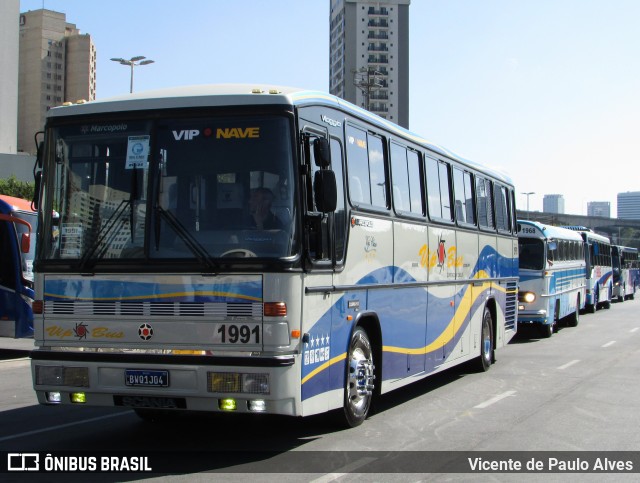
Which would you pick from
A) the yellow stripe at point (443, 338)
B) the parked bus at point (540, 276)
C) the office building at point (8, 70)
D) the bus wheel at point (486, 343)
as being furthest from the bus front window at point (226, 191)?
the office building at point (8, 70)

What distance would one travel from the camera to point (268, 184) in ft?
24.6

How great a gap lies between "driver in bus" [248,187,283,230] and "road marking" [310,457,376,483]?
7.08 ft

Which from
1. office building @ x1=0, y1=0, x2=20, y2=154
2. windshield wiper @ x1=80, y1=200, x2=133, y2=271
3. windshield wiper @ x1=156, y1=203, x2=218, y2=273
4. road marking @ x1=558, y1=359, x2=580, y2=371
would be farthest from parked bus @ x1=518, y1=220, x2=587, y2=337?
office building @ x1=0, y1=0, x2=20, y2=154

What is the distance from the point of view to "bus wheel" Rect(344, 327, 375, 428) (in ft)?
28.9

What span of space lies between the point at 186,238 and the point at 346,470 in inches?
96.5

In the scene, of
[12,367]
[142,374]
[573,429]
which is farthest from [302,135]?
[12,367]

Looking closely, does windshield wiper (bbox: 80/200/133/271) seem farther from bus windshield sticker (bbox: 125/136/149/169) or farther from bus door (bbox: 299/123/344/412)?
bus door (bbox: 299/123/344/412)

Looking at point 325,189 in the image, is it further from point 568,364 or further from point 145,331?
point 568,364

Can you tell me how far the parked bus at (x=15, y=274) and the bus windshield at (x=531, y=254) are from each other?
12.6m

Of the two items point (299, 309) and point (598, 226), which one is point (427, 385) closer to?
point (299, 309)

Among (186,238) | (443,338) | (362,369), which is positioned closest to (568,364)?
(443,338)

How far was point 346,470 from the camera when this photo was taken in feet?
23.6

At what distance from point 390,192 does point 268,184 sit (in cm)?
295

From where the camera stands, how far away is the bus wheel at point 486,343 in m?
14.8
